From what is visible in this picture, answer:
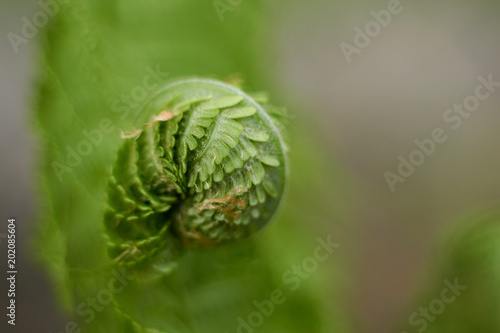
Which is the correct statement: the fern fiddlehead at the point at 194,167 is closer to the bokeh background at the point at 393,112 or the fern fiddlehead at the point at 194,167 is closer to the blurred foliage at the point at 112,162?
the blurred foliage at the point at 112,162

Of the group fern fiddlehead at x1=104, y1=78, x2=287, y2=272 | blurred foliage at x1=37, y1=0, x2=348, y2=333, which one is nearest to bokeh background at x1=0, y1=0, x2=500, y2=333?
blurred foliage at x1=37, y1=0, x2=348, y2=333

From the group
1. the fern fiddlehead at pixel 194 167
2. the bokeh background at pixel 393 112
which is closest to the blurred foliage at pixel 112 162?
the fern fiddlehead at pixel 194 167

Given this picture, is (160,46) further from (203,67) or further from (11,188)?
(11,188)

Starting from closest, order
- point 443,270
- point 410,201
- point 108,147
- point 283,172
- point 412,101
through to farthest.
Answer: point 283,172 → point 108,147 → point 443,270 → point 410,201 → point 412,101

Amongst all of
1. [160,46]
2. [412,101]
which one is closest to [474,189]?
[412,101]

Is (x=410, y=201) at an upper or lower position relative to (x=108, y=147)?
lower

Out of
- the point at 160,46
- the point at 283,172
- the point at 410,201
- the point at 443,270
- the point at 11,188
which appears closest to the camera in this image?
the point at 283,172
